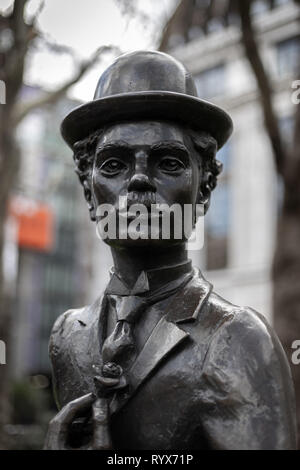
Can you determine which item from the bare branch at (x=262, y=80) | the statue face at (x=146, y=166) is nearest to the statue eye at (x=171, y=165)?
the statue face at (x=146, y=166)

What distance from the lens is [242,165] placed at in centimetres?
2684

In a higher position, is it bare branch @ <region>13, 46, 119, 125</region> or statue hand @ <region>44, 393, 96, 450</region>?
bare branch @ <region>13, 46, 119, 125</region>

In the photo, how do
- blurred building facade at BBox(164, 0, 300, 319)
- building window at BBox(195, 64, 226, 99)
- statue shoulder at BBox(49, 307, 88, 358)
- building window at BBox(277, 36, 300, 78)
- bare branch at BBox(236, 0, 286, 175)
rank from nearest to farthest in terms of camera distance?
statue shoulder at BBox(49, 307, 88, 358) < bare branch at BBox(236, 0, 286, 175) < building window at BBox(277, 36, 300, 78) < blurred building facade at BBox(164, 0, 300, 319) < building window at BBox(195, 64, 226, 99)

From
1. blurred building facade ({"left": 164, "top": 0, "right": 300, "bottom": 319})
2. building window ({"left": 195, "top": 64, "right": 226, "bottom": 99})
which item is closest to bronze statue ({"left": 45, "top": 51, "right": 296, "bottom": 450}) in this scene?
blurred building facade ({"left": 164, "top": 0, "right": 300, "bottom": 319})

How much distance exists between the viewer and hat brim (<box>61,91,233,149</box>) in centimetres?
235

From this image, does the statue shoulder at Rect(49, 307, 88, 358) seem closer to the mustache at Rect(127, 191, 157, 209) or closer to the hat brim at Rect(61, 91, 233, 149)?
the mustache at Rect(127, 191, 157, 209)

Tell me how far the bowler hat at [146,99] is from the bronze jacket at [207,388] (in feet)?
2.25

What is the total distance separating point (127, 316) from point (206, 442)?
1.62 ft

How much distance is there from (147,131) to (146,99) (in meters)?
0.11

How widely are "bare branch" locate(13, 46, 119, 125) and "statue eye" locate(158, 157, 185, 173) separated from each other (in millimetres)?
5791

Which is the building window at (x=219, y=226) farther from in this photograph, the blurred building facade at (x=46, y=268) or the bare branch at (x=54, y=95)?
the bare branch at (x=54, y=95)

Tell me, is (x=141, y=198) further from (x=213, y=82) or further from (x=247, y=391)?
(x=213, y=82)
